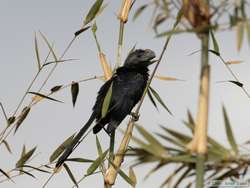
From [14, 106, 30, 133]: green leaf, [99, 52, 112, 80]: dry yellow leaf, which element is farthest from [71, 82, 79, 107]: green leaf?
[14, 106, 30, 133]: green leaf

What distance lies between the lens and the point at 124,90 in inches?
229

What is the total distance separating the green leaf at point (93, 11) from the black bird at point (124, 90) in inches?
32.0

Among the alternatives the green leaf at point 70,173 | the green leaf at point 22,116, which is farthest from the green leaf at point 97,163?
the green leaf at point 22,116

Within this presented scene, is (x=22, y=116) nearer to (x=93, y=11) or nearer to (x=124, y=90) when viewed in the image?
(x=93, y=11)

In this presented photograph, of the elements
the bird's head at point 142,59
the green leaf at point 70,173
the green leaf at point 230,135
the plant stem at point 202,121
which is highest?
the plant stem at point 202,121

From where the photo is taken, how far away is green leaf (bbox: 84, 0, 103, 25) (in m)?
3.88

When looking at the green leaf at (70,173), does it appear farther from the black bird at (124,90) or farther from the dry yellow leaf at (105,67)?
the dry yellow leaf at (105,67)

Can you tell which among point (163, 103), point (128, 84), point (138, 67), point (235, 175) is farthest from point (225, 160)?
point (138, 67)

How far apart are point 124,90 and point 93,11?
75.3 inches

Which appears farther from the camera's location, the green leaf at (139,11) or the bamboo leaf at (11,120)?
the bamboo leaf at (11,120)

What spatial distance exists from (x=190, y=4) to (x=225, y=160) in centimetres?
A: 37

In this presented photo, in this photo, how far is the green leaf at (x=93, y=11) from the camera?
3.88 metres

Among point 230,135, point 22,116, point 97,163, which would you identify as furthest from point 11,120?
point 230,135

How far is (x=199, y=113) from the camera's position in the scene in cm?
121
